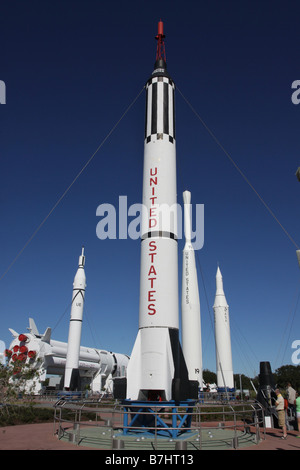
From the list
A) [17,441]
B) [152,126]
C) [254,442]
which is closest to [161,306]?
[254,442]

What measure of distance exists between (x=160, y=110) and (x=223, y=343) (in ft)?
71.9

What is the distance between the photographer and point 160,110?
14.1 meters

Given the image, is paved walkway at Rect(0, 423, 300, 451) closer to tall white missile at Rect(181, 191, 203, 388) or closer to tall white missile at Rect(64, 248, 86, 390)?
tall white missile at Rect(181, 191, 203, 388)

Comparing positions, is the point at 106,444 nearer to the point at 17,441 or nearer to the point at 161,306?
the point at 17,441

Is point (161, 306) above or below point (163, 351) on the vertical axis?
above

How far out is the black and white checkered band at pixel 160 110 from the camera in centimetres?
1399

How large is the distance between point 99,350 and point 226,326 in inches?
914

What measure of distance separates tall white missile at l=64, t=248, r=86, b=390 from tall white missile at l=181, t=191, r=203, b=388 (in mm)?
8946

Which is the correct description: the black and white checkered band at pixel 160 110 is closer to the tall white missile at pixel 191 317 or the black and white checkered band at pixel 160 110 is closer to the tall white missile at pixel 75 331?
the tall white missile at pixel 191 317

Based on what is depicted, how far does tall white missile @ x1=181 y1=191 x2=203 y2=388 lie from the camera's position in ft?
78.0

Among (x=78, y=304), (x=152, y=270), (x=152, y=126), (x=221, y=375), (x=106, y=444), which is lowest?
(x=106, y=444)

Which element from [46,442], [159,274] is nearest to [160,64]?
[159,274]

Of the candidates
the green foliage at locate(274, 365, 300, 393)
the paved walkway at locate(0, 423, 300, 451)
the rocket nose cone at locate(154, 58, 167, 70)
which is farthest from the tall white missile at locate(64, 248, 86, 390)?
the green foliage at locate(274, 365, 300, 393)
